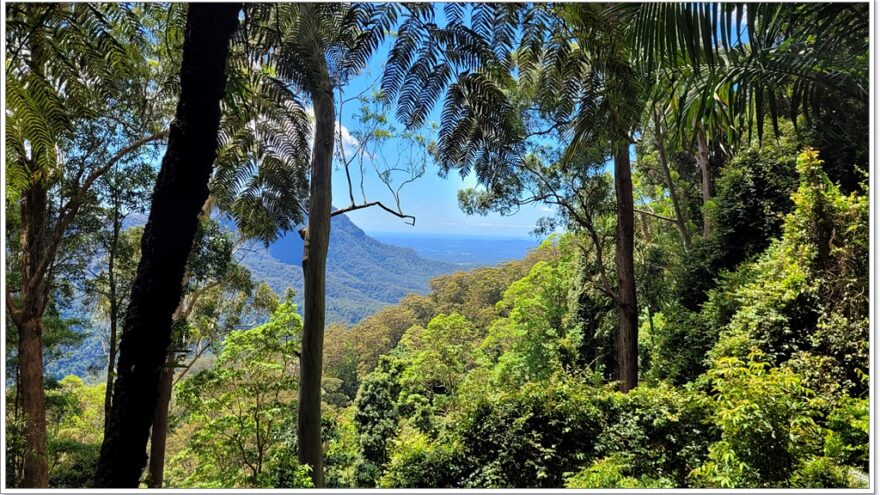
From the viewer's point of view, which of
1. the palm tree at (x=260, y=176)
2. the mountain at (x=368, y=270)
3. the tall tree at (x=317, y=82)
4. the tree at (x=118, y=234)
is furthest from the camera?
the mountain at (x=368, y=270)

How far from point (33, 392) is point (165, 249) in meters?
5.61

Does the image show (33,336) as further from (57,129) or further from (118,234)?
(57,129)

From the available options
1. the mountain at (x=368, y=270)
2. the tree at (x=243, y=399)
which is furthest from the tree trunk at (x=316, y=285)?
the mountain at (x=368, y=270)

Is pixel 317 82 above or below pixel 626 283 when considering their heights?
above

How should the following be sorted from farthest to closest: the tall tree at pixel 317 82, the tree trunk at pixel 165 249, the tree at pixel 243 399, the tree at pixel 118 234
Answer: the tree at pixel 118 234
the tree at pixel 243 399
the tall tree at pixel 317 82
the tree trunk at pixel 165 249

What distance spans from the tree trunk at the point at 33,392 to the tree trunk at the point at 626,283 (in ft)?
22.9

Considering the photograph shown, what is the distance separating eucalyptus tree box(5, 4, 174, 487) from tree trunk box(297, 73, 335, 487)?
5.45 ft

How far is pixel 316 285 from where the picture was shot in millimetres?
4656

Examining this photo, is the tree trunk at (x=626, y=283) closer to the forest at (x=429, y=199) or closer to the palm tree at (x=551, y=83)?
the forest at (x=429, y=199)

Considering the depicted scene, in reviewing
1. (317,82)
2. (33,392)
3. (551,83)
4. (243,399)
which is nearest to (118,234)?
(33,392)

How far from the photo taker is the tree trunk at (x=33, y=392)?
5379 mm

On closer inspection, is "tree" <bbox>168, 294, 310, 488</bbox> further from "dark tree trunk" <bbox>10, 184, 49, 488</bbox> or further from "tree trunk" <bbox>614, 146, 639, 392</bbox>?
"tree trunk" <bbox>614, 146, 639, 392</bbox>

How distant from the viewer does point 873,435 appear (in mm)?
2684

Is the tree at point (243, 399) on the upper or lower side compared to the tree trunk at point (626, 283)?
lower
